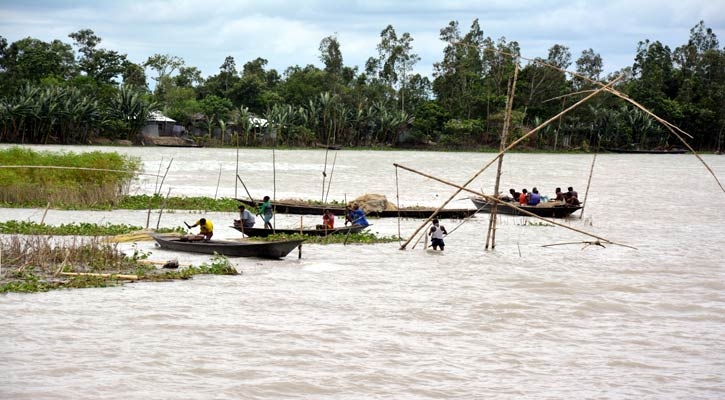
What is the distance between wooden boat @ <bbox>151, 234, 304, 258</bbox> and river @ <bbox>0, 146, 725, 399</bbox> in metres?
Result: 0.18

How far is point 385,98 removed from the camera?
178ft

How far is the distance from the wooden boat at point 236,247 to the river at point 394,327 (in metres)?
0.18

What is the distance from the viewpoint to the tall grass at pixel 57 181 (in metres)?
17.6

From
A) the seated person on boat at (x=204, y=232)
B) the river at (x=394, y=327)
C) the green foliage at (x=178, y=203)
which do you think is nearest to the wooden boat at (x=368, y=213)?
the green foliage at (x=178, y=203)

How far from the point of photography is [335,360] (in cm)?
802

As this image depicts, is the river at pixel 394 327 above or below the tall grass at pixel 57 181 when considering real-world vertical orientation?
below

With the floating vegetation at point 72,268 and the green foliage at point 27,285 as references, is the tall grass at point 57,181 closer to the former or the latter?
the floating vegetation at point 72,268

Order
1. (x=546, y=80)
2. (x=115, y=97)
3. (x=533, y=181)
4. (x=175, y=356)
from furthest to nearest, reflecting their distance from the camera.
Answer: (x=546, y=80) → (x=115, y=97) → (x=533, y=181) → (x=175, y=356)

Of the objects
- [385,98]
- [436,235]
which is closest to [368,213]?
[436,235]

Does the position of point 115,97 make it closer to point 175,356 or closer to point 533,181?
point 533,181

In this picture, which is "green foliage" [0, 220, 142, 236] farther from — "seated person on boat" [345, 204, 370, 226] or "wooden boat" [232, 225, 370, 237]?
"seated person on boat" [345, 204, 370, 226]

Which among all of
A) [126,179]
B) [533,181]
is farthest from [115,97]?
[126,179]

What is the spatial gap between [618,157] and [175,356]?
155 ft

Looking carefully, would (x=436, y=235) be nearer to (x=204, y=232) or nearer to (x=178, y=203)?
(x=204, y=232)
